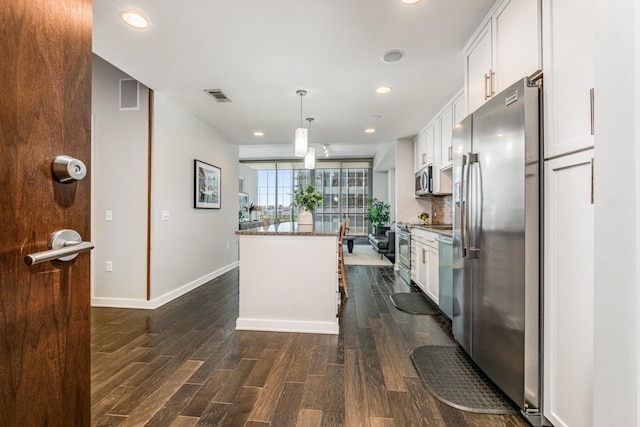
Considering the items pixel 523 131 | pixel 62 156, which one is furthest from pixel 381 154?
pixel 62 156

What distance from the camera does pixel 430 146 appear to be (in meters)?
4.50

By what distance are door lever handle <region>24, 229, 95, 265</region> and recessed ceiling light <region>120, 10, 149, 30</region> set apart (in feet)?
6.86

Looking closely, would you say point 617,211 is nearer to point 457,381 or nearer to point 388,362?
point 457,381

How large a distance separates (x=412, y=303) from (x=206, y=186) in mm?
3357

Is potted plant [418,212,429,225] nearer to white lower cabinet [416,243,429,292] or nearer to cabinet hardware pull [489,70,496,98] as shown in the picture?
white lower cabinet [416,243,429,292]

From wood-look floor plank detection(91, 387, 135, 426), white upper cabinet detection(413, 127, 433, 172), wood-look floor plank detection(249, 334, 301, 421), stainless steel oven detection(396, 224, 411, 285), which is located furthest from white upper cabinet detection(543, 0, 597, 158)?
stainless steel oven detection(396, 224, 411, 285)

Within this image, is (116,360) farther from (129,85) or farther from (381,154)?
(381,154)

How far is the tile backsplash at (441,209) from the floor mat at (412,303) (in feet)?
4.83

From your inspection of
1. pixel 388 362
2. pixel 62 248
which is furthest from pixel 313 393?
pixel 62 248

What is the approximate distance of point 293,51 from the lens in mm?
2484

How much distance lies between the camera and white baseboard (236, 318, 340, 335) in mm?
2740

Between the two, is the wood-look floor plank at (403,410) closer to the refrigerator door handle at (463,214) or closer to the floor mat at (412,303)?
the refrigerator door handle at (463,214)

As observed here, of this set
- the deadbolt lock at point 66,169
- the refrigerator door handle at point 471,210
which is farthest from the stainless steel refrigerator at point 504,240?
the deadbolt lock at point 66,169

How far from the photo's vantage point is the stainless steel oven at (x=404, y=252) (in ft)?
15.0
